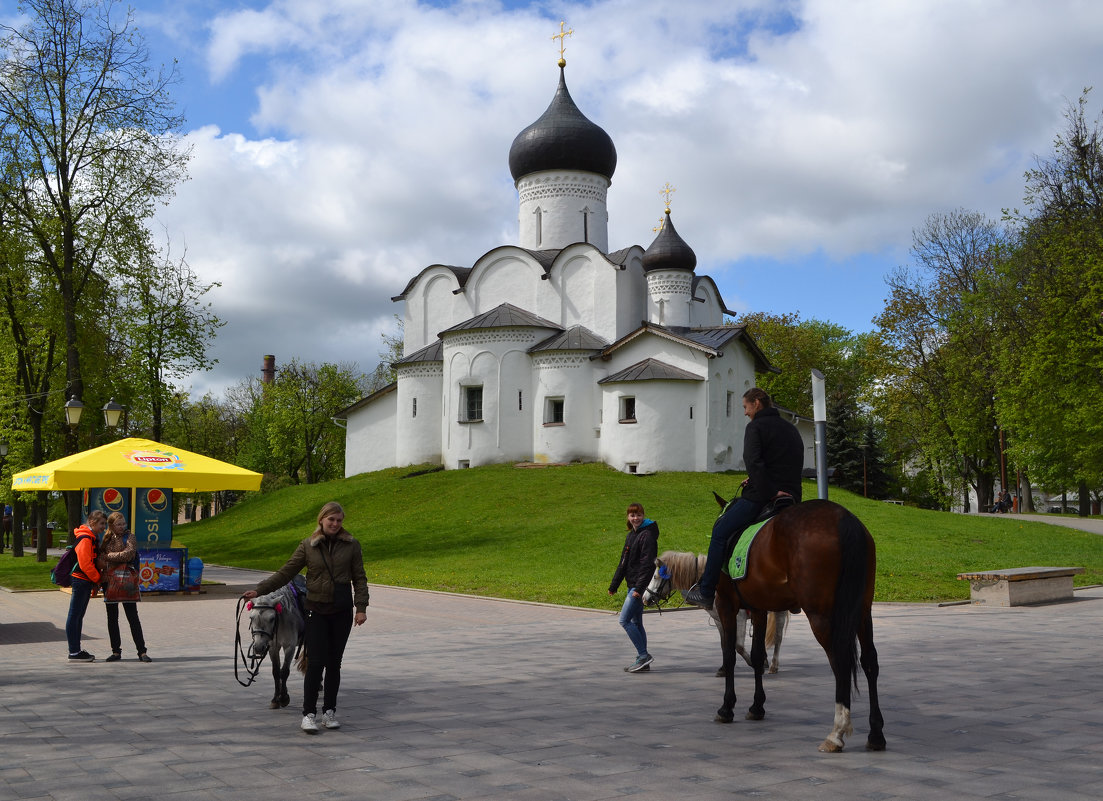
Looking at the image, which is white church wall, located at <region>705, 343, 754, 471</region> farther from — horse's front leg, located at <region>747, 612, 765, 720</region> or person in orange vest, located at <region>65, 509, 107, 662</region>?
horse's front leg, located at <region>747, 612, 765, 720</region>

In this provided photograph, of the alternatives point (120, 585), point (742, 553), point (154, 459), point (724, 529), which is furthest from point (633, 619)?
point (154, 459)

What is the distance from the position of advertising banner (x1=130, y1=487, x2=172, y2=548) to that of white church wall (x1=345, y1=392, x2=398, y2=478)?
29684 millimetres

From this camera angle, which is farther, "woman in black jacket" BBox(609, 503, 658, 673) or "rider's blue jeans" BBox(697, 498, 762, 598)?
"woman in black jacket" BBox(609, 503, 658, 673)

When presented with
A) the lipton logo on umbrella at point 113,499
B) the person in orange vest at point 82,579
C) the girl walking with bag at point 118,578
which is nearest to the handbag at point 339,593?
the girl walking with bag at point 118,578

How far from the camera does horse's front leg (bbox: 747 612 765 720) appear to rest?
7.59m

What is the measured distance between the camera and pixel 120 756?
6445 mm

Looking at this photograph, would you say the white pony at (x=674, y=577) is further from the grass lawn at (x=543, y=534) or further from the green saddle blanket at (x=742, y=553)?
the grass lawn at (x=543, y=534)

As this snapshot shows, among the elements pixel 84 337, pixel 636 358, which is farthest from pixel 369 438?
pixel 84 337

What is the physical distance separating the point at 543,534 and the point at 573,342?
59.8 feet

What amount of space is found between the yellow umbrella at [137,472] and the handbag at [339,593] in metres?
10.9

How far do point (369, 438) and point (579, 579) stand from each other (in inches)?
1258

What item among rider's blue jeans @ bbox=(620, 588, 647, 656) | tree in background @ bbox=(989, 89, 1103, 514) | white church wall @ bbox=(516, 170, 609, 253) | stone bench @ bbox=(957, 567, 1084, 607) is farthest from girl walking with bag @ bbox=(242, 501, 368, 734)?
white church wall @ bbox=(516, 170, 609, 253)

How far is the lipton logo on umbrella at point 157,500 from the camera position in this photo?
19.2m

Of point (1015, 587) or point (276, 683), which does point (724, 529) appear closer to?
point (276, 683)
